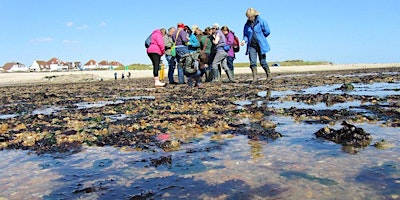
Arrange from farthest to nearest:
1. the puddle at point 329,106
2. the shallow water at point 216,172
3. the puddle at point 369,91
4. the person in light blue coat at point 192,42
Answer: the person in light blue coat at point 192,42, the puddle at point 369,91, the puddle at point 329,106, the shallow water at point 216,172

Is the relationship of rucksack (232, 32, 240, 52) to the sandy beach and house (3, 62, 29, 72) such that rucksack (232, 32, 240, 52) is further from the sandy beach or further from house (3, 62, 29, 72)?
house (3, 62, 29, 72)

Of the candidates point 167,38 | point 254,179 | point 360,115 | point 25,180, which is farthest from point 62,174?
point 167,38

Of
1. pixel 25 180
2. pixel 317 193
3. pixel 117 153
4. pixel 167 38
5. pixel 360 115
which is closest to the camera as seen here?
pixel 317 193

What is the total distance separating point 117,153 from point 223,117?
2.13 meters

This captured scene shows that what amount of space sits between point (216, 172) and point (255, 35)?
1052 cm

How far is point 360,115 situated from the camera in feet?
15.9

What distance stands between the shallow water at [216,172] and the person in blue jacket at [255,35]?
935 centimetres

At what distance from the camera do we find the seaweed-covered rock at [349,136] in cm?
335

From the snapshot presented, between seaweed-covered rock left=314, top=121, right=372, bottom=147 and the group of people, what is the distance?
874 cm

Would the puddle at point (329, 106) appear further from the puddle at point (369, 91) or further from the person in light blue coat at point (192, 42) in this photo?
the person in light blue coat at point (192, 42)

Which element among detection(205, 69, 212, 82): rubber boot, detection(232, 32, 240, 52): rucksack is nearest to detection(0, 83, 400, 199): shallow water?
detection(205, 69, 212, 82): rubber boot

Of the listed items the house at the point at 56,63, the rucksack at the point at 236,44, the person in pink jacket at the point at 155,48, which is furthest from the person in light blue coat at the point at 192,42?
the house at the point at 56,63

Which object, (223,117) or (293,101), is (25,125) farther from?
(293,101)

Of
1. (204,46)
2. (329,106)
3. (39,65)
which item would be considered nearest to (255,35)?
(204,46)
